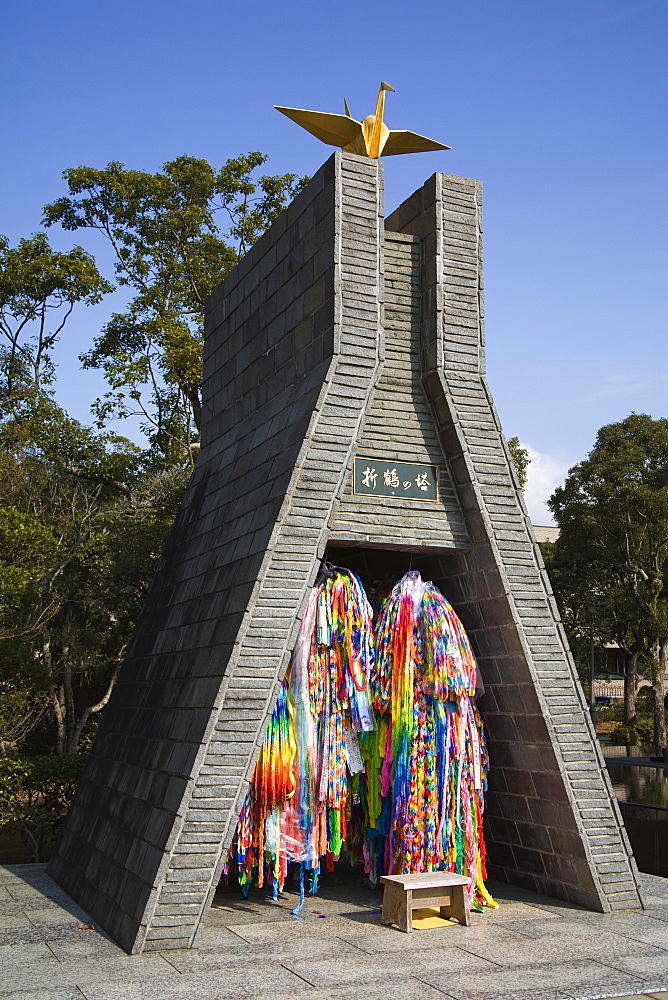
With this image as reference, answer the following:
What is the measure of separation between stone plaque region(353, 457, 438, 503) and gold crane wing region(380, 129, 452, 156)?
133 inches

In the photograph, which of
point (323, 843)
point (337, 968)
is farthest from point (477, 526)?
point (337, 968)

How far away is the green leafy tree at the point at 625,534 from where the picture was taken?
23.3 m

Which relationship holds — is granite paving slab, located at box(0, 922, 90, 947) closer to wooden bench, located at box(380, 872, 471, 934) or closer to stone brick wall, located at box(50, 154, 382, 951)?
stone brick wall, located at box(50, 154, 382, 951)

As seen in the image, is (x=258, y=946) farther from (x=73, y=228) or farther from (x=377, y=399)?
(x=73, y=228)

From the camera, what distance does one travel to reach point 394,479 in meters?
7.51

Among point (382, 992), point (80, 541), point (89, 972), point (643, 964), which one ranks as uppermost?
point (80, 541)

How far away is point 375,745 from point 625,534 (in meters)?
17.4

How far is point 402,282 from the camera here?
7934 mm

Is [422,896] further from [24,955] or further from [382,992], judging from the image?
[24,955]

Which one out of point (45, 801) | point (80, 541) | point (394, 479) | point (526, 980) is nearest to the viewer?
point (526, 980)

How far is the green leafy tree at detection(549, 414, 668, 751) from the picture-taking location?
919 inches

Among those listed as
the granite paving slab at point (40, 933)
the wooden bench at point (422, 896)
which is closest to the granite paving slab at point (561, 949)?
the wooden bench at point (422, 896)

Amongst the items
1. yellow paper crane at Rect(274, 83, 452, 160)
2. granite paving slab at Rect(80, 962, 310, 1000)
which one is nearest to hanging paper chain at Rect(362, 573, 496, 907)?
granite paving slab at Rect(80, 962, 310, 1000)

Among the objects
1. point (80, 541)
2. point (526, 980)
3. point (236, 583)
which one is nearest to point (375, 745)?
point (236, 583)
